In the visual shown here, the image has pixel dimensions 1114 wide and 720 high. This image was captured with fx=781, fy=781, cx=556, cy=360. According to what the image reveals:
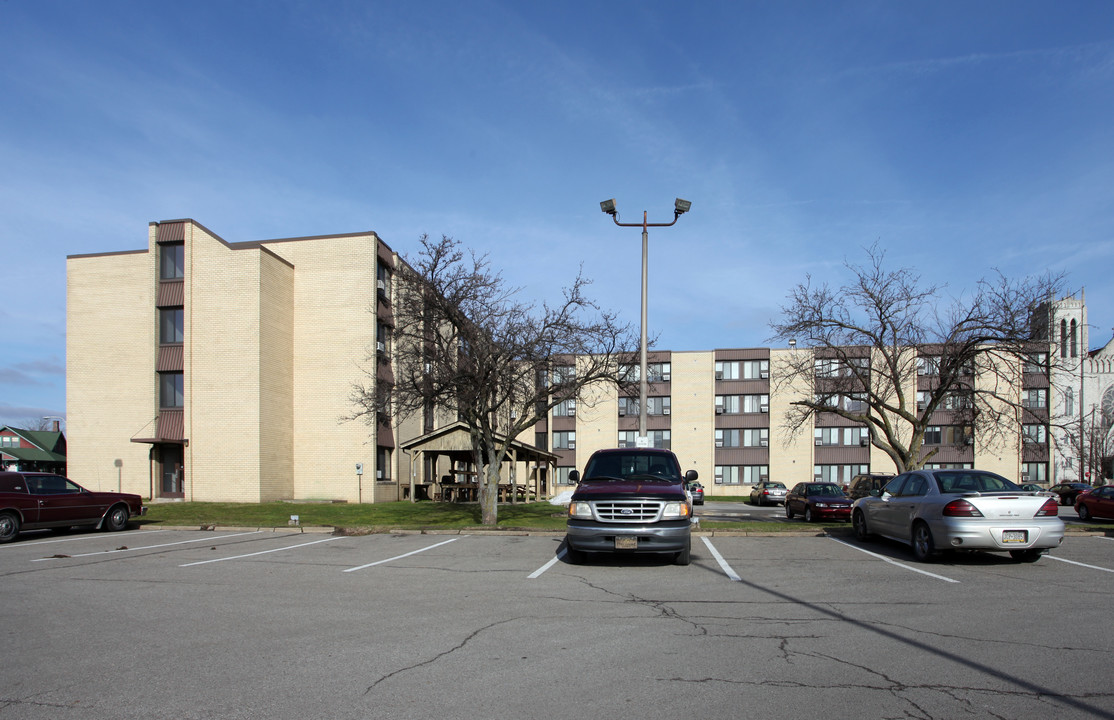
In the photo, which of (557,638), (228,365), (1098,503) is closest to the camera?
(557,638)

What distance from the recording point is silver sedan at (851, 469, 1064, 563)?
1129 cm

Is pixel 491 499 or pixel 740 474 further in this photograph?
pixel 740 474

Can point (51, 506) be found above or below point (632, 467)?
below

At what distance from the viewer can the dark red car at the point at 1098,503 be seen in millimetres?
27531

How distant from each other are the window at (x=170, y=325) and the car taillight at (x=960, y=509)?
108 ft

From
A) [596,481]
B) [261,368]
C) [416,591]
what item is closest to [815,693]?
[416,591]

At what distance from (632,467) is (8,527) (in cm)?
1319

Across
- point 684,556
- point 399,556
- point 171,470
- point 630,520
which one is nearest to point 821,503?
point 684,556

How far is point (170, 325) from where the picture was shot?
35531mm

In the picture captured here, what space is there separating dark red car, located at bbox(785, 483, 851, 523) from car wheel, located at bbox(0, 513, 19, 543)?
22.8m

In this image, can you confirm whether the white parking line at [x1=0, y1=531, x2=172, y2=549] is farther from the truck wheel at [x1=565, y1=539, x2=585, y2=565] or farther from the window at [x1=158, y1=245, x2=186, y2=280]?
the window at [x1=158, y1=245, x2=186, y2=280]

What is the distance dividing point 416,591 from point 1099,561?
1046 cm

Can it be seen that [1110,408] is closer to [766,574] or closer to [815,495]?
[815,495]

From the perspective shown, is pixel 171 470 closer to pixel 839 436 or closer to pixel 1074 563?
pixel 1074 563
